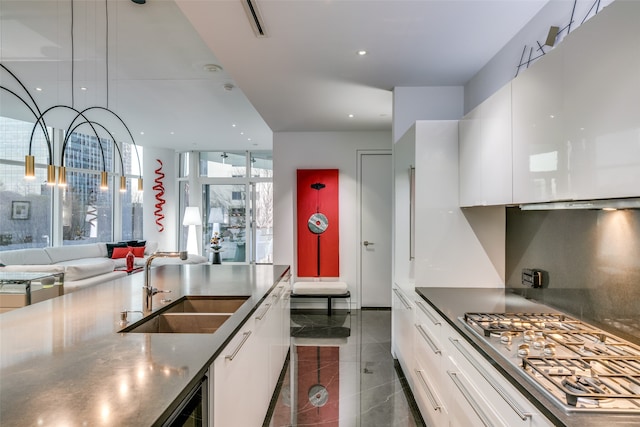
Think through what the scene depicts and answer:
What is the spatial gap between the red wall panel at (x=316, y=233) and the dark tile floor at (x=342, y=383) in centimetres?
108

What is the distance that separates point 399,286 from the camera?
10.6 feet

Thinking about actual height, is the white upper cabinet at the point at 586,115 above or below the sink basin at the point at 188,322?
above

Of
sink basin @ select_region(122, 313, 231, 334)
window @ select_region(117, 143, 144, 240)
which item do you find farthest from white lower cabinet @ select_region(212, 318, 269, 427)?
window @ select_region(117, 143, 144, 240)

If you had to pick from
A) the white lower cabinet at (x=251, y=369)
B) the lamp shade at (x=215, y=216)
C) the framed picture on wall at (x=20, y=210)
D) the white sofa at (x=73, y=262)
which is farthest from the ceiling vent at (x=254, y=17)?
the lamp shade at (x=215, y=216)

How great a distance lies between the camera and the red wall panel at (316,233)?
5.48 m

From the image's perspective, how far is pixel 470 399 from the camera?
5.03 ft

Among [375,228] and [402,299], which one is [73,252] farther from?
[402,299]

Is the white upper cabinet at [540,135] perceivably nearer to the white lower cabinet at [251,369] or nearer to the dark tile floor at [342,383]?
the white lower cabinet at [251,369]

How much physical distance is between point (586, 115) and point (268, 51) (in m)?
2.12

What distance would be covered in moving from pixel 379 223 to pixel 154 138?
531 cm

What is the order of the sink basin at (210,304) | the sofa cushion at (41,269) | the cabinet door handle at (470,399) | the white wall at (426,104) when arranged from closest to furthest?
the cabinet door handle at (470,399), the sink basin at (210,304), the white wall at (426,104), the sofa cushion at (41,269)

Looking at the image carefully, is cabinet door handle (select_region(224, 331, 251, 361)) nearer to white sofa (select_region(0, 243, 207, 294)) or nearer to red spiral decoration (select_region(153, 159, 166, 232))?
white sofa (select_region(0, 243, 207, 294))

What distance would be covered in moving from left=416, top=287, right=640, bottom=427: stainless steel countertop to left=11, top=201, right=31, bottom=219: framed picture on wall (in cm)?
718

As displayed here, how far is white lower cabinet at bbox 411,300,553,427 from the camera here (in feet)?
3.94
